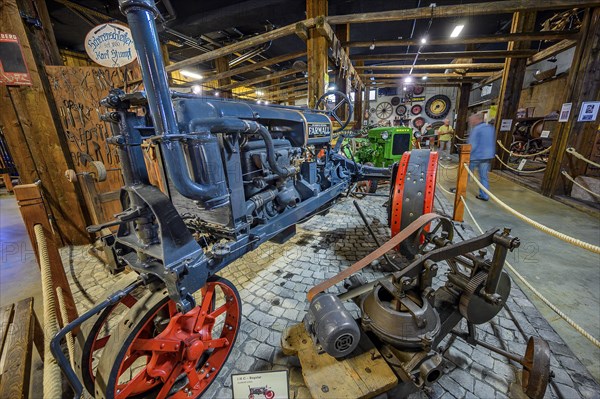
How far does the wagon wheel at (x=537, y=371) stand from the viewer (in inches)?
49.5

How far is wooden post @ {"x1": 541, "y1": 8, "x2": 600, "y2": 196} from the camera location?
4.57 metres

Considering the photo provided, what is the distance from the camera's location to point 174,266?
1.23m

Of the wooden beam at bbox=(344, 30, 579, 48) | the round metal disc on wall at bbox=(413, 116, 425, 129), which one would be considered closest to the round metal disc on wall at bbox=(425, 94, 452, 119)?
the round metal disc on wall at bbox=(413, 116, 425, 129)

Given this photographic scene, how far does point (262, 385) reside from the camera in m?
1.27

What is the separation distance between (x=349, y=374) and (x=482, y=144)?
5679 millimetres

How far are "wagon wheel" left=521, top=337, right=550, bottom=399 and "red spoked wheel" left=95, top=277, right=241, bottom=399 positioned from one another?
1764 mm

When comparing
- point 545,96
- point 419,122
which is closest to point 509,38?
point 545,96

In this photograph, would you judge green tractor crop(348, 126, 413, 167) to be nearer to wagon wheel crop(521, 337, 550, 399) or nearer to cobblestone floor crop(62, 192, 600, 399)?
cobblestone floor crop(62, 192, 600, 399)

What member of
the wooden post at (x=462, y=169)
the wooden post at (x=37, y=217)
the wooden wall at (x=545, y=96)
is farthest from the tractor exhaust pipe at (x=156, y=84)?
the wooden wall at (x=545, y=96)

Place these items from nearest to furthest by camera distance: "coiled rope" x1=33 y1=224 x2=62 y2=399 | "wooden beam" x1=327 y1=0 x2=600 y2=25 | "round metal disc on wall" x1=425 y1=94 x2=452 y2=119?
"coiled rope" x1=33 y1=224 x2=62 y2=399
"wooden beam" x1=327 y1=0 x2=600 y2=25
"round metal disc on wall" x1=425 y1=94 x2=452 y2=119

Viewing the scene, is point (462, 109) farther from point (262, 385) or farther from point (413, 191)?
point (262, 385)

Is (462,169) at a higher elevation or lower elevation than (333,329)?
higher

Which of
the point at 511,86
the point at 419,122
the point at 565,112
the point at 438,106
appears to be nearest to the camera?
the point at 565,112

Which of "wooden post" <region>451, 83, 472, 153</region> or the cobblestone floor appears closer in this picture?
the cobblestone floor
